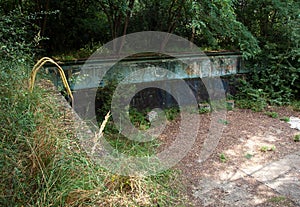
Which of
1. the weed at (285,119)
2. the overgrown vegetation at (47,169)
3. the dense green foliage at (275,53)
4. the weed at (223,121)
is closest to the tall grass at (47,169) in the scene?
the overgrown vegetation at (47,169)

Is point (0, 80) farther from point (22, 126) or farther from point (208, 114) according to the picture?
point (208, 114)

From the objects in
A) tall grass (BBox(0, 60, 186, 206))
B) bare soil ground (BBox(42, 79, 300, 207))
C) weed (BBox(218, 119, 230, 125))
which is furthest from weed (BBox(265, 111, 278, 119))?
tall grass (BBox(0, 60, 186, 206))

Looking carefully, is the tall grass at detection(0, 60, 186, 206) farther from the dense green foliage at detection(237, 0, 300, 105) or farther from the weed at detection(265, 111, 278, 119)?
the dense green foliage at detection(237, 0, 300, 105)

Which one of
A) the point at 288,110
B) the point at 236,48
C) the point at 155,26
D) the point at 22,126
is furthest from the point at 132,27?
the point at 22,126

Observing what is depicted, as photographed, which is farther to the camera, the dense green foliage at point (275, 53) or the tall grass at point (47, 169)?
the dense green foliage at point (275, 53)

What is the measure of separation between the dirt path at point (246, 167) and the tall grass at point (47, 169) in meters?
0.94

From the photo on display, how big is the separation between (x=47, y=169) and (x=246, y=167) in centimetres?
220

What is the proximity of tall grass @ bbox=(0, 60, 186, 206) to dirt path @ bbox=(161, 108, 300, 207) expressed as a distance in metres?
0.94

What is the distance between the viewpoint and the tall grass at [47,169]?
1096 mm

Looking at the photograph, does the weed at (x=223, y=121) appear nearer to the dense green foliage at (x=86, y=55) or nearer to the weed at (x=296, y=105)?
the dense green foliage at (x=86, y=55)

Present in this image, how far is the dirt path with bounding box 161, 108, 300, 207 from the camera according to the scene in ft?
7.55

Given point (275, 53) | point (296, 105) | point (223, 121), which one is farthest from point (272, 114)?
Answer: point (275, 53)

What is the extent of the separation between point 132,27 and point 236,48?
2006 millimetres

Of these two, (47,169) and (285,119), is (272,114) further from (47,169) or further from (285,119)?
(47,169)
